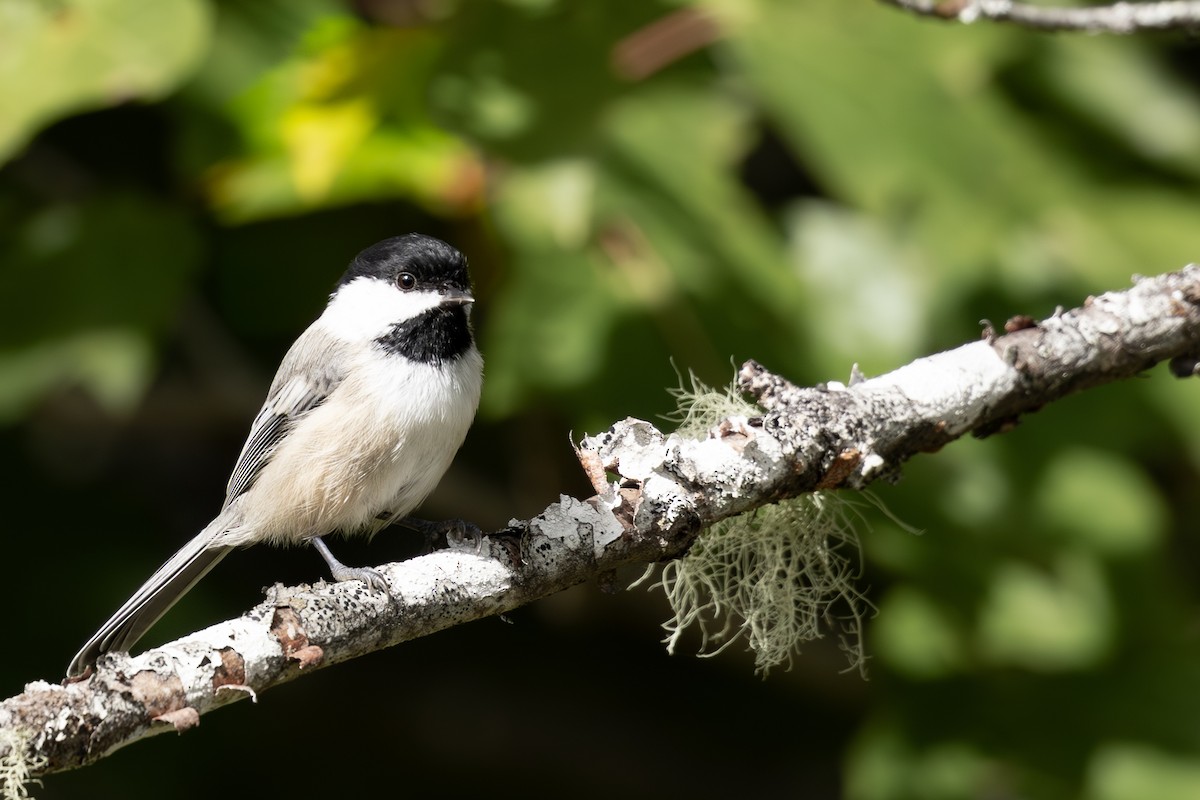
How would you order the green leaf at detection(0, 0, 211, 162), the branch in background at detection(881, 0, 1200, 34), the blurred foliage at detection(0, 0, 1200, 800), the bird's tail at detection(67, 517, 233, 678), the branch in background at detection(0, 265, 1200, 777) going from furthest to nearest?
1. the blurred foliage at detection(0, 0, 1200, 800)
2. the bird's tail at detection(67, 517, 233, 678)
3. the green leaf at detection(0, 0, 211, 162)
4. the branch in background at detection(881, 0, 1200, 34)
5. the branch in background at detection(0, 265, 1200, 777)

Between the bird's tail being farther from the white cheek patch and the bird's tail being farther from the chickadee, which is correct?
the white cheek patch

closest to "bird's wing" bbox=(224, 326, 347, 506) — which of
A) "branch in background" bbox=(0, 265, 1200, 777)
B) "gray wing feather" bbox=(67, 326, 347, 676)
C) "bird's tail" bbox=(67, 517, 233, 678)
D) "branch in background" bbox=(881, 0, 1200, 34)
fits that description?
"gray wing feather" bbox=(67, 326, 347, 676)

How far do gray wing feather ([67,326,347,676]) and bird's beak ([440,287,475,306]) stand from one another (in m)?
0.26

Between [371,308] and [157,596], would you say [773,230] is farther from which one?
[157,596]

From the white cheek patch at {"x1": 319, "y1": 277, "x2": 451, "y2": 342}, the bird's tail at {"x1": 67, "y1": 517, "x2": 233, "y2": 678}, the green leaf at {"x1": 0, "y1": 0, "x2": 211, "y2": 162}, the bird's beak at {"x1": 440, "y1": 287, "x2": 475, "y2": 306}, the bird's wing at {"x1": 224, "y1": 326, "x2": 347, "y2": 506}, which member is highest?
the green leaf at {"x1": 0, "y1": 0, "x2": 211, "y2": 162}

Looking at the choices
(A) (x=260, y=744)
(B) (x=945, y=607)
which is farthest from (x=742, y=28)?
(A) (x=260, y=744)

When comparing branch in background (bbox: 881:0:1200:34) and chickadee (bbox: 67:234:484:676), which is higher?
branch in background (bbox: 881:0:1200:34)

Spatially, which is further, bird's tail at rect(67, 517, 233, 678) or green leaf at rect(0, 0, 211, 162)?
bird's tail at rect(67, 517, 233, 678)

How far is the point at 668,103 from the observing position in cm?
271

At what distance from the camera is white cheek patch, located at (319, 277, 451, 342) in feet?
8.59

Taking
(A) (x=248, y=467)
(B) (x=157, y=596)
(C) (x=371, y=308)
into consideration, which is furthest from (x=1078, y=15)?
(B) (x=157, y=596)

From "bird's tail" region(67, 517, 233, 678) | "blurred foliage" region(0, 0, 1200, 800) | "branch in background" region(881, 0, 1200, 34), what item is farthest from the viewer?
"blurred foliage" region(0, 0, 1200, 800)

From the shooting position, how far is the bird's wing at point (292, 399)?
8.59 feet

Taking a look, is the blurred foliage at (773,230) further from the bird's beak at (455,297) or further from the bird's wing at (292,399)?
the bird's wing at (292,399)
